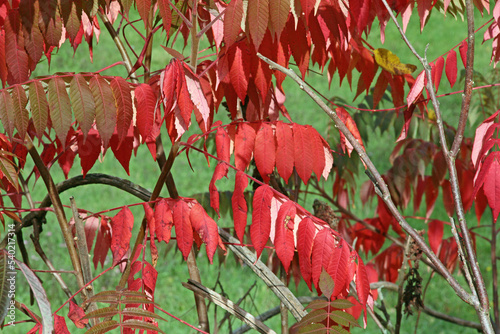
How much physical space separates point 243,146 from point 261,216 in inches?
6.5

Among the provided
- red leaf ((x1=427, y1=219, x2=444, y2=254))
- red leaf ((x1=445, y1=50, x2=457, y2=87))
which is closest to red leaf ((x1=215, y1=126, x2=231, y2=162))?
red leaf ((x1=445, y1=50, x2=457, y2=87))

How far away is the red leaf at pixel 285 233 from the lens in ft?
3.53

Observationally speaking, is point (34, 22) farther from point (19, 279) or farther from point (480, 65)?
point (480, 65)

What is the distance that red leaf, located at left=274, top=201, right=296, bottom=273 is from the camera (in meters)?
1.08

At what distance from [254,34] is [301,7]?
121 millimetres

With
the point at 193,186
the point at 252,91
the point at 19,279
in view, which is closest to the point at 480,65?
the point at 193,186

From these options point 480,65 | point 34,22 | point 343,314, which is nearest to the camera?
point 343,314

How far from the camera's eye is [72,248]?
1312mm

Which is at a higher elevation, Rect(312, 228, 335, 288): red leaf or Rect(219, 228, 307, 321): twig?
Rect(312, 228, 335, 288): red leaf

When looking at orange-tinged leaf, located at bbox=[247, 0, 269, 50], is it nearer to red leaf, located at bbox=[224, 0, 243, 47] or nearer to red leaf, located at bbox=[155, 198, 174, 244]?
red leaf, located at bbox=[224, 0, 243, 47]

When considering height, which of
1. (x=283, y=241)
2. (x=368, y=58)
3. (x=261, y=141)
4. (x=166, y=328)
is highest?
(x=368, y=58)

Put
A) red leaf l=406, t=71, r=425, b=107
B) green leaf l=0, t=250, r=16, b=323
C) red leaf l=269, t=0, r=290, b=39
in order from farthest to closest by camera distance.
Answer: red leaf l=406, t=71, r=425, b=107
red leaf l=269, t=0, r=290, b=39
green leaf l=0, t=250, r=16, b=323

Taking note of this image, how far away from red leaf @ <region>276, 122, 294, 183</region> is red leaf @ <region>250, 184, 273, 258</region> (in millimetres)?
82

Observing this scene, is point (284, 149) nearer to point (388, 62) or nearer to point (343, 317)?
point (343, 317)
